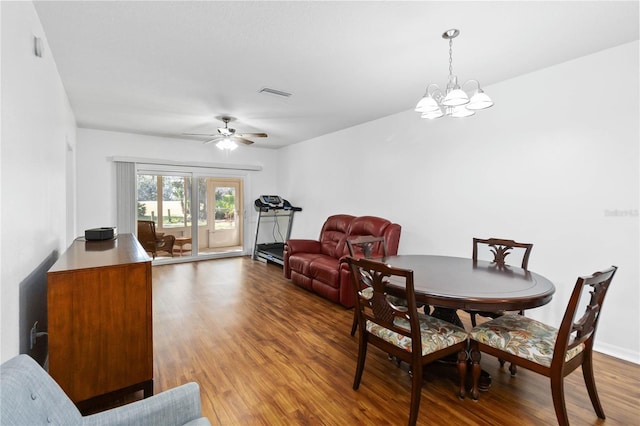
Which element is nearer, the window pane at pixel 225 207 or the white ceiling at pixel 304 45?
the white ceiling at pixel 304 45

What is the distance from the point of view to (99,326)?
69.3 inches

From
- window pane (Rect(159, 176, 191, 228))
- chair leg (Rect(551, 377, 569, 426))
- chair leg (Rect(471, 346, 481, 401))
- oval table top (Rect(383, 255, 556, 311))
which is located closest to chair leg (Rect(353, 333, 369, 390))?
oval table top (Rect(383, 255, 556, 311))

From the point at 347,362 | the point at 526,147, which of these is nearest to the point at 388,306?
the point at 347,362

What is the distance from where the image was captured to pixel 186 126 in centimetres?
513

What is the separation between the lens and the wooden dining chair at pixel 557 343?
165 cm

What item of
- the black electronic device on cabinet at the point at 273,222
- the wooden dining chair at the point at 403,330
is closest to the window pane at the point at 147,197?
the black electronic device on cabinet at the point at 273,222

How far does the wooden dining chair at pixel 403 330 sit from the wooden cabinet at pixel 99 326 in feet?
4.40

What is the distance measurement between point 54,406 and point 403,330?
5.25ft

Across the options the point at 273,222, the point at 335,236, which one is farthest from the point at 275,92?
the point at 273,222

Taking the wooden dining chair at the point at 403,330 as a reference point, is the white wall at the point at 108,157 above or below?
above

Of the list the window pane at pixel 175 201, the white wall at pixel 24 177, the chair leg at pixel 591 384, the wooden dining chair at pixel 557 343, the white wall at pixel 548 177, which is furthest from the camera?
the window pane at pixel 175 201

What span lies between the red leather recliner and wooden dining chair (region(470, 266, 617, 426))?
176cm

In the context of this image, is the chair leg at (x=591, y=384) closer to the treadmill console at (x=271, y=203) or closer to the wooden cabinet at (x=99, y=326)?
the wooden cabinet at (x=99, y=326)

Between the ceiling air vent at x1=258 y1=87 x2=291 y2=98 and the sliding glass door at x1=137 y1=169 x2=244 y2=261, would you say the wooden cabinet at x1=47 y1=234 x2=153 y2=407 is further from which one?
the sliding glass door at x1=137 y1=169 x2=244 y2=261
